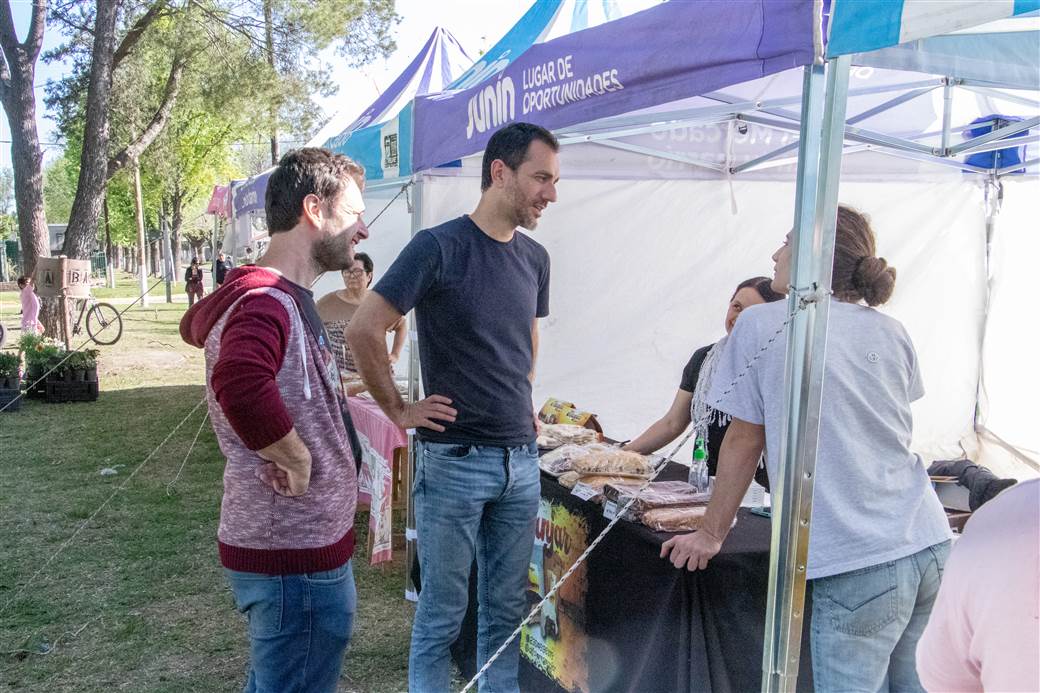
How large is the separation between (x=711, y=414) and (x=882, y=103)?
2827 millimetres

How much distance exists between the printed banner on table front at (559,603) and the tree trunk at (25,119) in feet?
42.7

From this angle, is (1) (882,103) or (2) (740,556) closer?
(2) (740,556)

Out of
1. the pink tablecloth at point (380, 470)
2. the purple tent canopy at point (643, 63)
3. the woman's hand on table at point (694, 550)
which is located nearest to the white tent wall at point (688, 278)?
the pink tablecloth at point (380, 470)

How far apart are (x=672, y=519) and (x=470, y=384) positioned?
70 cm

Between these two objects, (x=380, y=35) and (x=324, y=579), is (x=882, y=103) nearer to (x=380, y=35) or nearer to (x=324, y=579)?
(x=324, y=579)

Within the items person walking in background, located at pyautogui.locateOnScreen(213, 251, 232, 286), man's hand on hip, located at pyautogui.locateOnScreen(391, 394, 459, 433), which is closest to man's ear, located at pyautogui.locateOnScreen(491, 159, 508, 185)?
man's hand on hip, located at pyautogui.locateOnScreen(391, 394, 459, 433)

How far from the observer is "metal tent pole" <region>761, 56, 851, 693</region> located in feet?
5.58

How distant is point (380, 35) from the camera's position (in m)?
18.9

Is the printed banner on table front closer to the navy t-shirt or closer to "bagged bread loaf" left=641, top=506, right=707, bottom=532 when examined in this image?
"bagged bread loaf" left=641, top=506, right=707, bottom=532

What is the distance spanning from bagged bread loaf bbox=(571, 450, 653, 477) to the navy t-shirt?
396 mm

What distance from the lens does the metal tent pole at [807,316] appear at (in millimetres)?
1701

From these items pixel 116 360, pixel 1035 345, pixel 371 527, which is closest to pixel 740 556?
pixel 371 527

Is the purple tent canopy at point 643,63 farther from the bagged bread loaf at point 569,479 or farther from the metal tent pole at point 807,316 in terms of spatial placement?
the bagged bread loaf at point 569,479

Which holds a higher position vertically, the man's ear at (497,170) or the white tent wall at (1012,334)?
the man's ear at (497,170)
